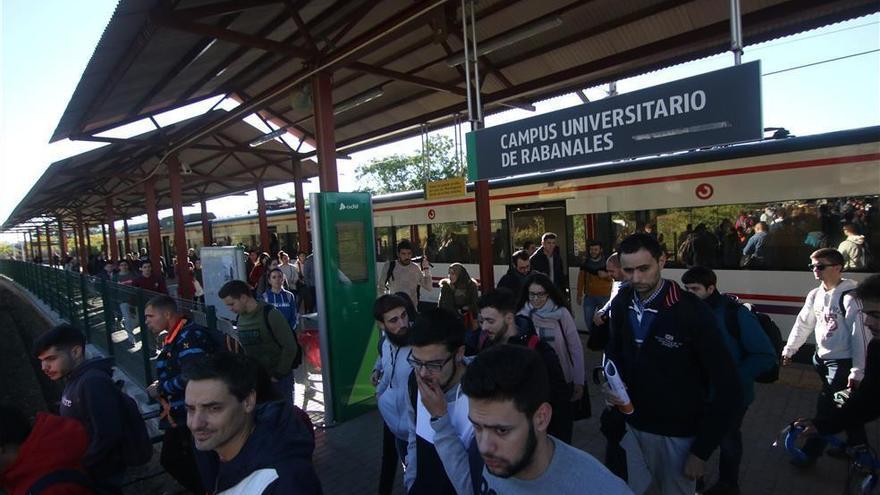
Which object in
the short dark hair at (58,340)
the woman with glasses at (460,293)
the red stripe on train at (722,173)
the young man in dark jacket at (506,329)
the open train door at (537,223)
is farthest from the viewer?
the open train door at (537,223)

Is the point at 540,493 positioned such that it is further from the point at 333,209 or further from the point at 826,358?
the point at 333,209

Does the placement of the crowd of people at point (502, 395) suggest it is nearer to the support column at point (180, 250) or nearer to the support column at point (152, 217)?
the support column at point (180, 250)

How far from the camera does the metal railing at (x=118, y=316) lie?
5434 mm

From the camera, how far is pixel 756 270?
6.03 m

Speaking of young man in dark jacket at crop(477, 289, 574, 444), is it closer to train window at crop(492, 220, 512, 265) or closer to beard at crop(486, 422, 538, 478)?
beard at crop(486, 422, 538, 478)

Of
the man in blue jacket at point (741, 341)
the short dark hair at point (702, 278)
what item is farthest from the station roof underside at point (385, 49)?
the man in blue jacket at point (741, 341)

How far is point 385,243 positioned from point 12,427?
9.32 metres

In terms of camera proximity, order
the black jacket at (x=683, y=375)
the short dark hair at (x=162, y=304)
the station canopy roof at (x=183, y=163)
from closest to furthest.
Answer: the black jacket at (x=683, y=375), the short dark hair at (x=162, y=304), the station canopy roof at (x=183, y=163)

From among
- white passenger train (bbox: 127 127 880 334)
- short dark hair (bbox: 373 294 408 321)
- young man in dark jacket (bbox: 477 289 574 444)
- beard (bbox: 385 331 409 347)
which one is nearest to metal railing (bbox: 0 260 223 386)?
short dark hair (bbox: 373 294 408 321)

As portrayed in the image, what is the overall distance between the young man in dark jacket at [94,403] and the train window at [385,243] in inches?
328

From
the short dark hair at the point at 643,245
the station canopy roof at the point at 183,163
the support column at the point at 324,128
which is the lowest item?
the short dark hair at the point at 643,245

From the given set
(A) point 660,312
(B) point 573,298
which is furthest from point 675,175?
(A) point 660,312

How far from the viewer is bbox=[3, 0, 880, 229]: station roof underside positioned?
197 inches

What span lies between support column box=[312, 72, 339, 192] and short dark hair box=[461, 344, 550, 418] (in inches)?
184
